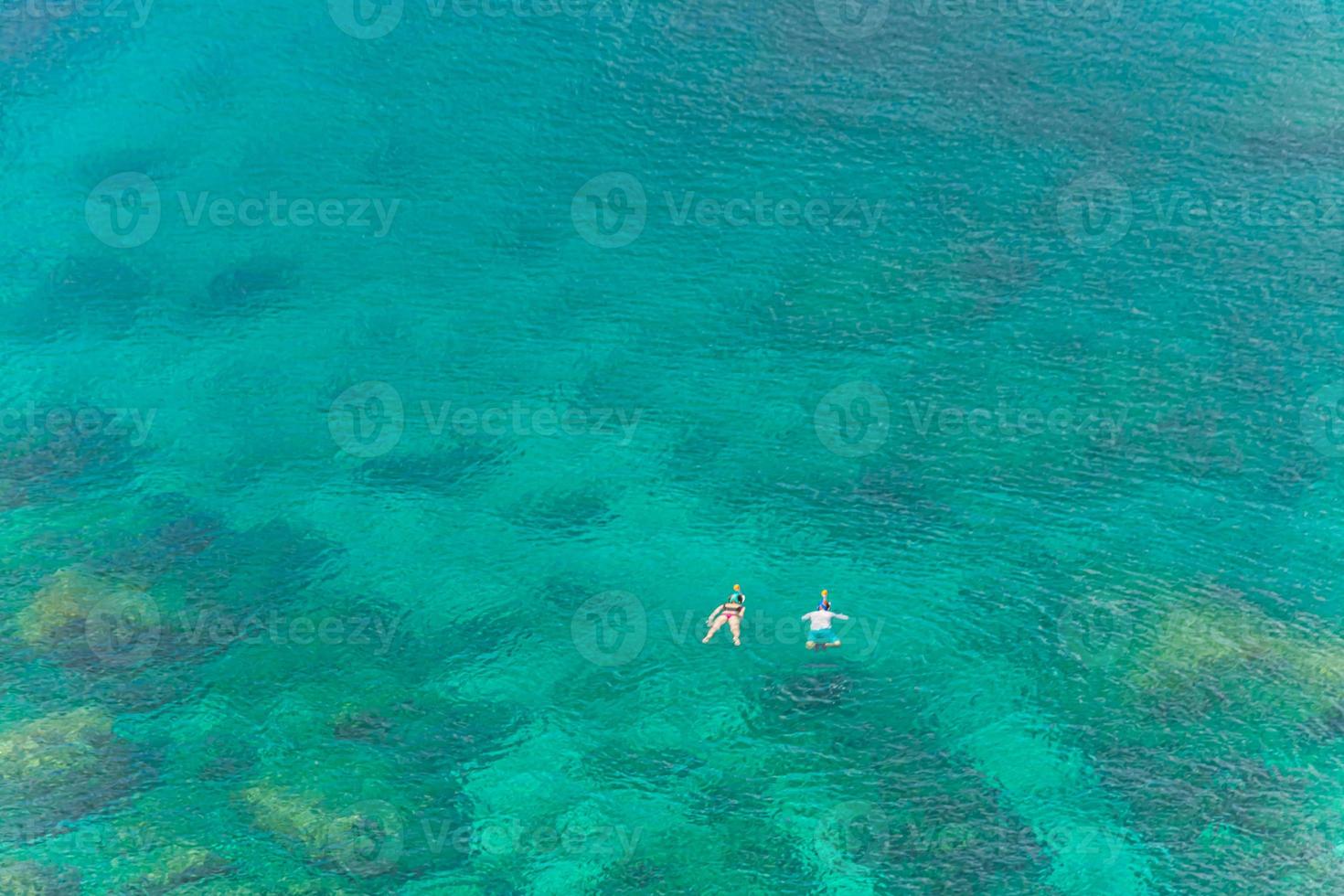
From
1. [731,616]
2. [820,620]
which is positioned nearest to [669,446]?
[731,616]

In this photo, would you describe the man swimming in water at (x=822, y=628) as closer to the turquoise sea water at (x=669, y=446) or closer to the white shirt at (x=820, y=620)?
the white shirt at (x=820, y=620)

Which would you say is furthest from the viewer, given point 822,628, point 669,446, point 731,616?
point 669,446

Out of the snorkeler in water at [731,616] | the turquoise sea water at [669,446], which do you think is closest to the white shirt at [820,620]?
the turquoise sea water at [669,446]

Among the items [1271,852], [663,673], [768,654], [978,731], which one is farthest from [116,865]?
[1271,852]

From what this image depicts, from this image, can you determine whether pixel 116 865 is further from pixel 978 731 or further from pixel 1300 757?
pixel 1300 757

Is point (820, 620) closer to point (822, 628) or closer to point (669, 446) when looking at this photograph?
point (822, 628)

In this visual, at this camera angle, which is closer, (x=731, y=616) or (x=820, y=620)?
(x=820, y=620)

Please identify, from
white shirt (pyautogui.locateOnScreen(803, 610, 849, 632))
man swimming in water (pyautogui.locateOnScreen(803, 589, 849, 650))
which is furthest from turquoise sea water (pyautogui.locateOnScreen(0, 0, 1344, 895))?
white shirt (pyautogui.locateOnScreen(803, 610, 849, 632))

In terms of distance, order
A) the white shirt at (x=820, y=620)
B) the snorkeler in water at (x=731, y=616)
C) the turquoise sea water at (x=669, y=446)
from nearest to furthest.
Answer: the turquoise sea water at (x=669, y=446) < the white shirt at (x=820, y=620) < the snorkeler in water at (x=731, y=616)
